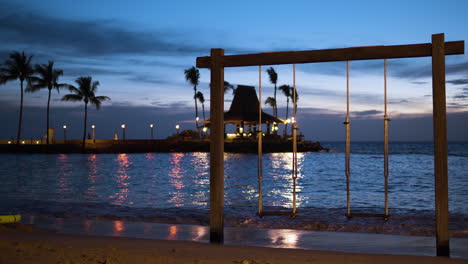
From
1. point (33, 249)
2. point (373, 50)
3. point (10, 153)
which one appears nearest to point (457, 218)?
→ point (373, 50)

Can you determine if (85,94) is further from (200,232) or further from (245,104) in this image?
(200,232)

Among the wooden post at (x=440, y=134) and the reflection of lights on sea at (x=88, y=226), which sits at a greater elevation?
the wooden post at (x=440, y=134)

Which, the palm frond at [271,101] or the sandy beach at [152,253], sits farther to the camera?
the palm frond at [271,101]

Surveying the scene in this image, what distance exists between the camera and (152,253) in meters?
4.86

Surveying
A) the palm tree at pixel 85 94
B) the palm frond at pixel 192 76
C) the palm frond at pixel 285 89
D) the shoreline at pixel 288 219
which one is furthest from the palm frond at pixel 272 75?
the shoreline at pixel 288 219

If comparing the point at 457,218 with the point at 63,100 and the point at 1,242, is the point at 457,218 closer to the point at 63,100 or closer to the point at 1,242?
the point at 1,242

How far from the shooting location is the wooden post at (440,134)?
478 cm

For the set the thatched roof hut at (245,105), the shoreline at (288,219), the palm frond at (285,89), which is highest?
the palm frond at (285,89)

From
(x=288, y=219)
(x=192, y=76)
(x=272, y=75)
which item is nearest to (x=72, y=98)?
(x=192, y=76)

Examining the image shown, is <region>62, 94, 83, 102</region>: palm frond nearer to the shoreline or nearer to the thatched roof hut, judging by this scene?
the thatched roof hut

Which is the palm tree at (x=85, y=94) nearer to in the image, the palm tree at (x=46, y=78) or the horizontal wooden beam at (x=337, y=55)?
the palm tree at (x=46, y=78)

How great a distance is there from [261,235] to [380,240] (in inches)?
65.1

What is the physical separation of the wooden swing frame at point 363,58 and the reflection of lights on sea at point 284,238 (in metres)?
0.81

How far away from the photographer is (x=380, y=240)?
618cm
